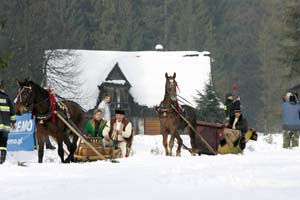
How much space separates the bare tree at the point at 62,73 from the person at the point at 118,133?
21.8 m

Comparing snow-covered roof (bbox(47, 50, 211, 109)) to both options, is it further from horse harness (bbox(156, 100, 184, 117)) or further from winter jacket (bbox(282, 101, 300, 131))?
horse harness (bbox(156, 100, 184, 117))

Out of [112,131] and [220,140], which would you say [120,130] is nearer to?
[112,131]

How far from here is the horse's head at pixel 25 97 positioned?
14086 mm

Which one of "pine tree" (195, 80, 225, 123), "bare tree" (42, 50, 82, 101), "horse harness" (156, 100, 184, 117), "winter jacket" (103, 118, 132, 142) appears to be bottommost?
"winter jacket" (103, 118, 132, 142)

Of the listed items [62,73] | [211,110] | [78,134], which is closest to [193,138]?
[78,134]

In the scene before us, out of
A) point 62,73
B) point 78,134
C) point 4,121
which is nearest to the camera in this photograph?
point 4,121

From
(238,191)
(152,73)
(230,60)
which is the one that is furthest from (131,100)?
(238,191)

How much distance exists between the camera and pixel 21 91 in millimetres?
14109

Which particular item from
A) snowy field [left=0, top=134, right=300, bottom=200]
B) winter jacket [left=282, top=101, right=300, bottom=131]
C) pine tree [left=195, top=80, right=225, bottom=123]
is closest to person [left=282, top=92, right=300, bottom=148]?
winter jacket [left=282, top=101, right=300, bottom=131]

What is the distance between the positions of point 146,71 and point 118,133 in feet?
124

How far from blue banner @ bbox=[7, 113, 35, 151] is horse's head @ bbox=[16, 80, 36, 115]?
185 inches

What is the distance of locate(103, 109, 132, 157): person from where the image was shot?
51.7 feet

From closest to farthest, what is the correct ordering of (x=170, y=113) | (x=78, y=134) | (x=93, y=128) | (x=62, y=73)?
(x=78, y=134), (x=93, y=128), (x=170, y=113), (x=62, y=73)

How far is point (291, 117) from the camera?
20.6m
